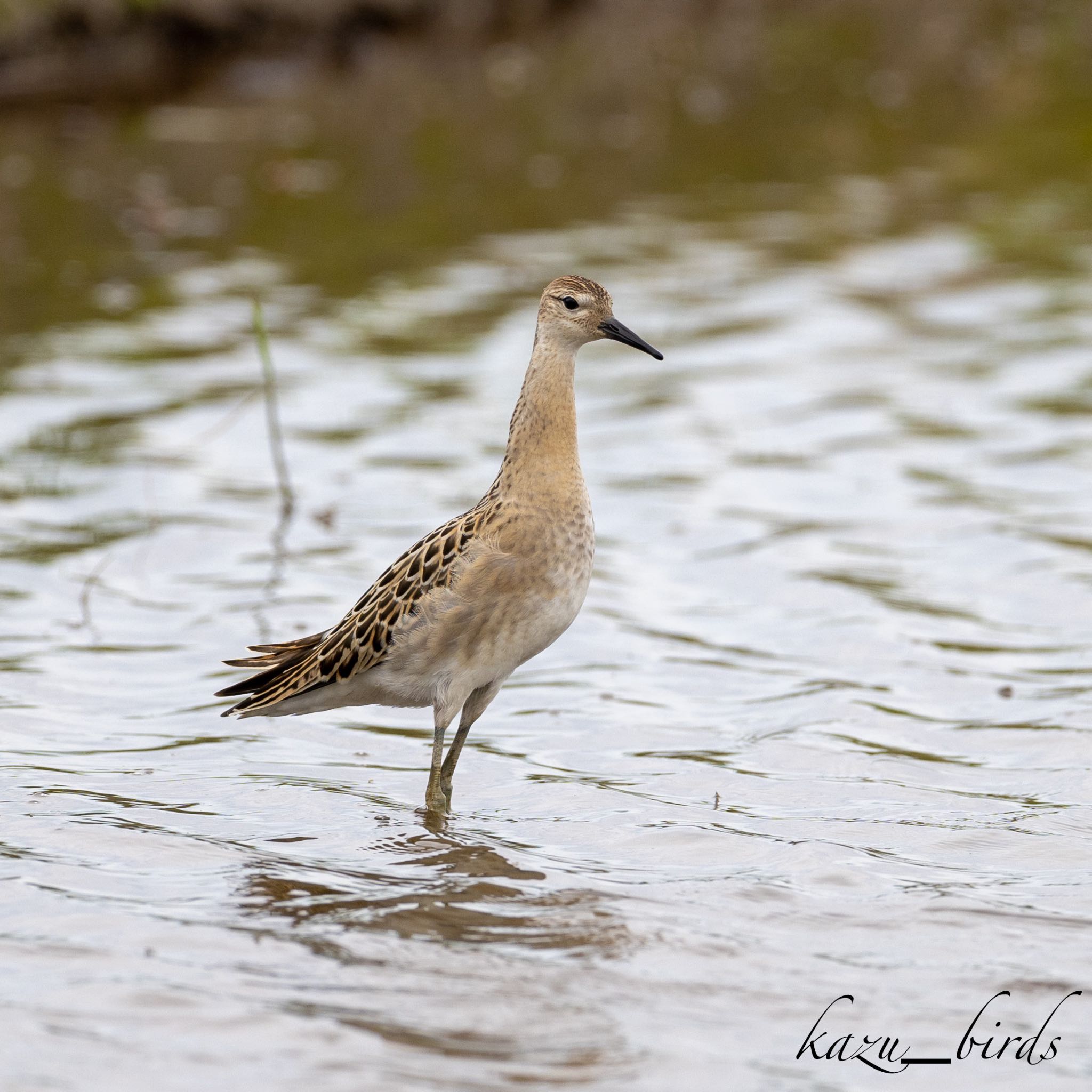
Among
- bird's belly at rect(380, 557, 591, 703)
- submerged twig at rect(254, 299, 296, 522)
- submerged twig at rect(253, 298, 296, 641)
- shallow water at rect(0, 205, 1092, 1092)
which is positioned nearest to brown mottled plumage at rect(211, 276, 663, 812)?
bird's belly at rect(380, 557, 591, 703)

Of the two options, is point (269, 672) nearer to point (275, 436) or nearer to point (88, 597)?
point (88, 597)

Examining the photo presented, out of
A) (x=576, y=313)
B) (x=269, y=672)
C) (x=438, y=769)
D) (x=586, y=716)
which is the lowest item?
(x=586, y=716)

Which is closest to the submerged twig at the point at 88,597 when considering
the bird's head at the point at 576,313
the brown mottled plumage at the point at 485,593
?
the brown mottled plumage at the point at 485,593

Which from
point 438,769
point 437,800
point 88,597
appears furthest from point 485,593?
point 88,597

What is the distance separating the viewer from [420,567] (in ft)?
27.3

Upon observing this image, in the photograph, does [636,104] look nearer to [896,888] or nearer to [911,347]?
[911,347]

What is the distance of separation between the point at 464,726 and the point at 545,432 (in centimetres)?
139

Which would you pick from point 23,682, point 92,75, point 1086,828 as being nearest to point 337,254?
point 92,75

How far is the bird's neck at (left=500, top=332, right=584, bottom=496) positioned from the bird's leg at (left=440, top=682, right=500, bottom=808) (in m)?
0.93

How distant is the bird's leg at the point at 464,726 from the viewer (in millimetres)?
8305

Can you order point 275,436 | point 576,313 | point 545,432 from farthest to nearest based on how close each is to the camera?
point 275,436 < point 576,313 < point 545,432

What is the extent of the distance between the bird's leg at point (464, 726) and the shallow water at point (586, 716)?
0.21 meters

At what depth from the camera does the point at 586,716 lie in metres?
9.77

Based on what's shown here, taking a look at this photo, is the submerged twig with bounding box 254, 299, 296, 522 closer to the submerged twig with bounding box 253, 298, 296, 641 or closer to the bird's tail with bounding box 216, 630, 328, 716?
the submerged twig with bounding box 253, 298, 296, 641
